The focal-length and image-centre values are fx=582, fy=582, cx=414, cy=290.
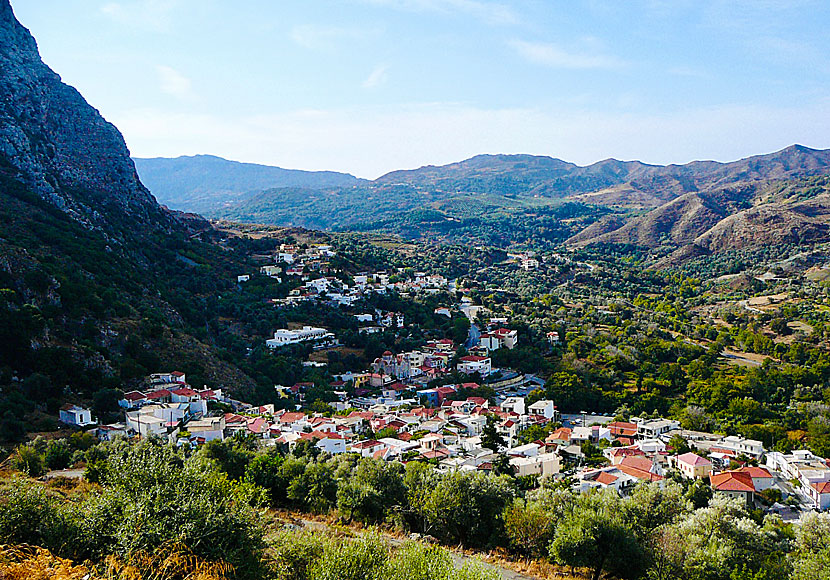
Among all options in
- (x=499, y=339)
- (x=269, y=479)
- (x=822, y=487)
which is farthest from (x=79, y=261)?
(x=822, y=487)

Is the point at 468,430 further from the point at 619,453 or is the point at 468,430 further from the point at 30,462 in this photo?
Result: the point at 30,462

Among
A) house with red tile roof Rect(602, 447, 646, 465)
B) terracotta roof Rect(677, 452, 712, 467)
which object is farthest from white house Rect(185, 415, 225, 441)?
terracotta roof Rect(677, 452, 712, 467)

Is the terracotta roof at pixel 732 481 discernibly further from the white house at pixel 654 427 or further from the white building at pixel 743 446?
the white house at pixel 654 427

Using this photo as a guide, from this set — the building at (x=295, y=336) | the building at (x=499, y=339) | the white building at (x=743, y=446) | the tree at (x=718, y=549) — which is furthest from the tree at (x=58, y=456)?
the building at (x=499, y=339)

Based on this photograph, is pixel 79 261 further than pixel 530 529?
Yes

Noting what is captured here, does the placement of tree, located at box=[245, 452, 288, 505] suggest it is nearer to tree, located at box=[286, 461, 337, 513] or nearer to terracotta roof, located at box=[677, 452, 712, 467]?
tree, located at box=[286, 461, 337, 513]

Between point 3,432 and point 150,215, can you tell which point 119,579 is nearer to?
point 3,432
